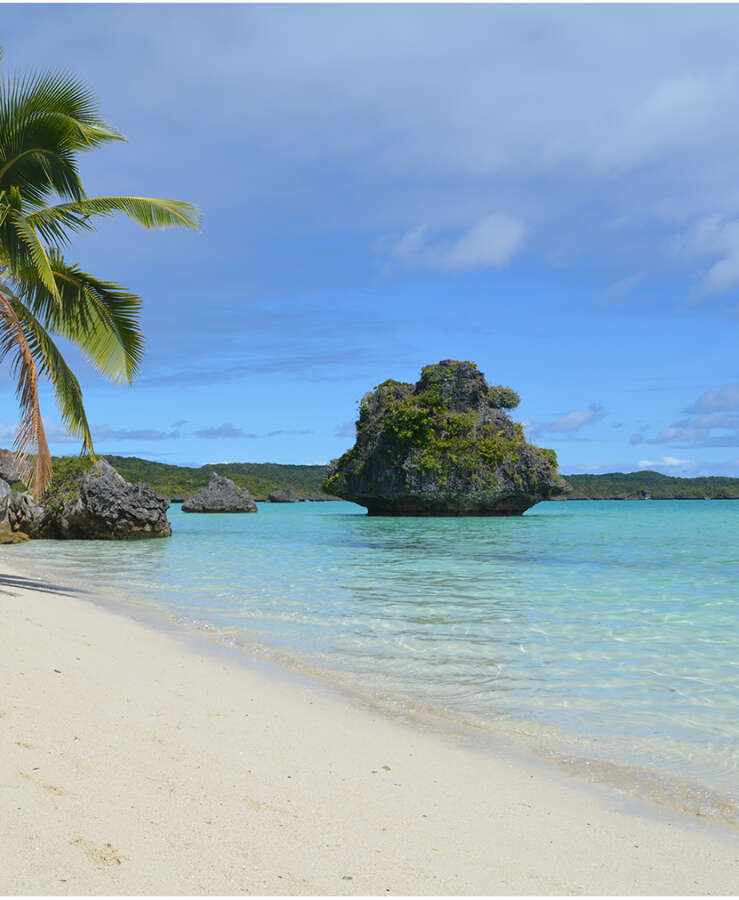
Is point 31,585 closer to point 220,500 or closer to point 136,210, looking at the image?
point 136,210

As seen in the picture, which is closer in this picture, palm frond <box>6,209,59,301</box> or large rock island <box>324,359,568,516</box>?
palm frond <box>6,209,59,301</box>

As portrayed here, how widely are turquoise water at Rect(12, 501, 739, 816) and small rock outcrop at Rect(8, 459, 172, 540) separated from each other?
5.42 metres

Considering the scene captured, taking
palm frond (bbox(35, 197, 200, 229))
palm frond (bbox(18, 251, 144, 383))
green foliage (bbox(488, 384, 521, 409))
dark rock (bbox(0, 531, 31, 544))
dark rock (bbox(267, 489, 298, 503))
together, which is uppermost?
green foliage (bbox(488, 384, 521, 409))

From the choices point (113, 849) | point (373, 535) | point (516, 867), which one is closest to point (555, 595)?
point (516, 867)

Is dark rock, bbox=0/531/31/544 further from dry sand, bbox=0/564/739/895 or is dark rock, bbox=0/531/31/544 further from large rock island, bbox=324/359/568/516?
large rock island, bbox=324/359/568/516

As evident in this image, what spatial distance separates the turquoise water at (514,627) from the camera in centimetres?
554

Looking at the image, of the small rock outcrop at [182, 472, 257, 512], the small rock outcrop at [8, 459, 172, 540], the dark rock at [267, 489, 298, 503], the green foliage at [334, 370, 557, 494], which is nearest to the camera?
the small rock outcrop at [8, 459, 172, 540]

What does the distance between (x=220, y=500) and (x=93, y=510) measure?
3946 centimetres

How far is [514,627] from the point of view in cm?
927

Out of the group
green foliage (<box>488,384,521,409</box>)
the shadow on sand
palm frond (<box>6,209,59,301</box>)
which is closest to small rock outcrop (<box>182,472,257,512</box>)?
green foliage (<box>488,384,521,409</box>)

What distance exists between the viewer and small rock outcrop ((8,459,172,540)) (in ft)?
87.1

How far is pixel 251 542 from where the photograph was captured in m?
26.7

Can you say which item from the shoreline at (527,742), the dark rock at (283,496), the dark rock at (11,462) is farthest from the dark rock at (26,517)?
the dark rock at (283,496)

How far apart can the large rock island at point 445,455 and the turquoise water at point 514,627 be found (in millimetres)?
29619
